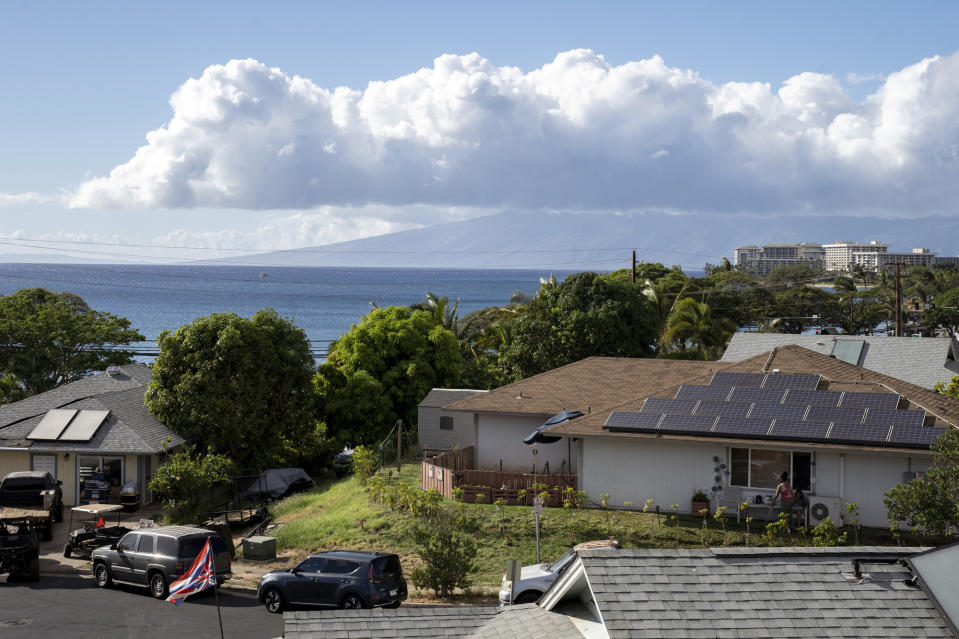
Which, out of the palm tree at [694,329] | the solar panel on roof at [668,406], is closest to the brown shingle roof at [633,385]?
the solar panel on roof at [668,406]

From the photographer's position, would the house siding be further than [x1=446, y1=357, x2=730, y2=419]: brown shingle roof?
Yes

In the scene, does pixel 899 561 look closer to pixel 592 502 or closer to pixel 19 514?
pixel 592 502

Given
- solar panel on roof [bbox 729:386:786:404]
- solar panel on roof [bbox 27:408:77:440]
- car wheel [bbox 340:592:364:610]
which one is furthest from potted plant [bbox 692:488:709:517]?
solar panel on roof [bbox 27:408:77:440]

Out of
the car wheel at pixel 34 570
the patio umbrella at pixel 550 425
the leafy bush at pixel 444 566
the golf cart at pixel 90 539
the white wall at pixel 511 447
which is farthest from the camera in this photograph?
the white wall at pixel 511 447

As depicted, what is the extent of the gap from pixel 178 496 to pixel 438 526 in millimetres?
11098

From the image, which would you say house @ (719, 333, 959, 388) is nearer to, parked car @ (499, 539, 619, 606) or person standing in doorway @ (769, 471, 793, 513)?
person standing in doorway @ (769, 471, 793, 513)

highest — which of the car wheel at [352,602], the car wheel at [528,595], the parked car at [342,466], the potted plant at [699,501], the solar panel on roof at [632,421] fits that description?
the solar panel on roof at [632,421]

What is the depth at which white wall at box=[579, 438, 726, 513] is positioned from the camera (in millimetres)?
27453

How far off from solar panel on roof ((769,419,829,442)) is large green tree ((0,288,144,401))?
3991 cm

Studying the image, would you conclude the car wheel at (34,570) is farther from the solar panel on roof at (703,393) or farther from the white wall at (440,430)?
the solar panel on roof at (703,393)

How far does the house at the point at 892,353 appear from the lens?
3956 centimetres

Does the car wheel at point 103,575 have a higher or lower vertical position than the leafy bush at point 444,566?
lower

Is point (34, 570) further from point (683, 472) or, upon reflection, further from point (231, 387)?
point (683, 472)

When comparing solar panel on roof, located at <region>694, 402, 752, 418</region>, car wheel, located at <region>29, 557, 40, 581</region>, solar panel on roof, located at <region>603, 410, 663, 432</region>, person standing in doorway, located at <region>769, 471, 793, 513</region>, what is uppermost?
solar panel on roof, located at <region>694, 402, 752, 418</region>
